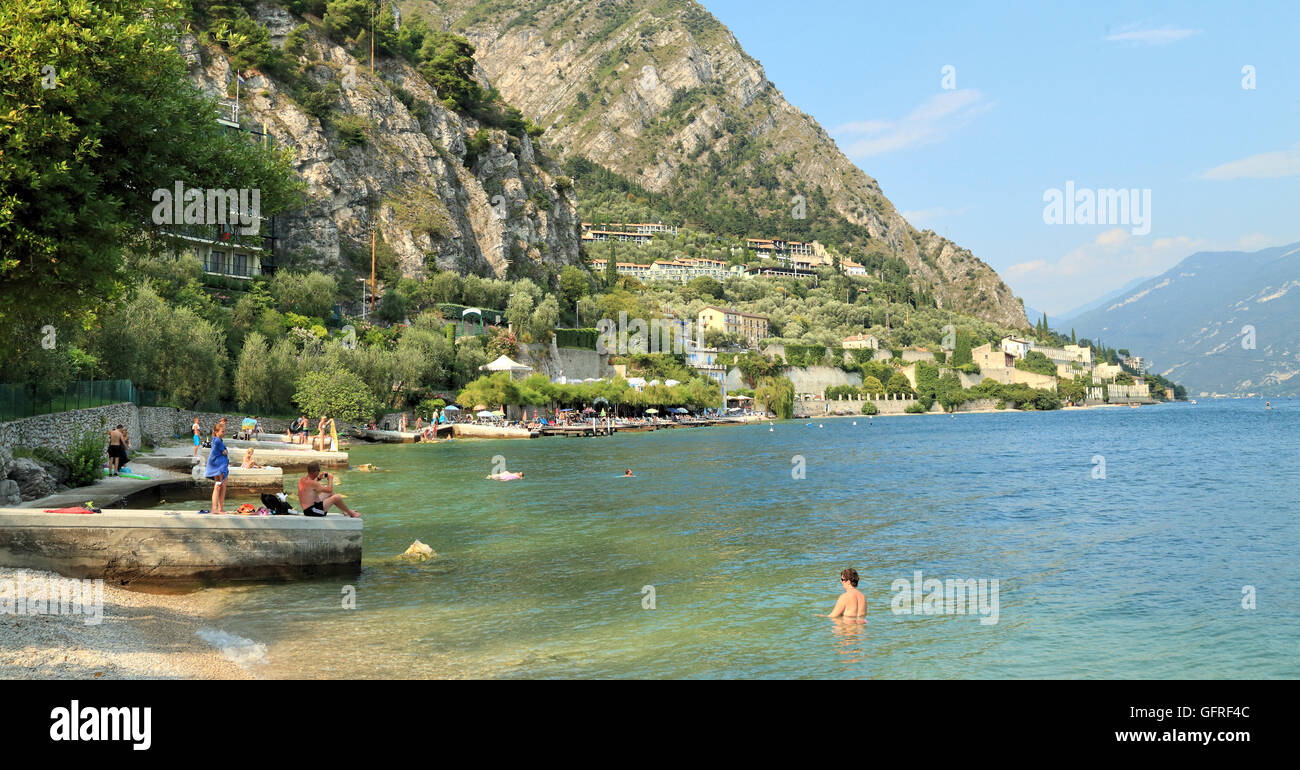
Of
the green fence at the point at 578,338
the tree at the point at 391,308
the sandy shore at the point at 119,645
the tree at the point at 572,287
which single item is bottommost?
the sandy shore at the point at 119,645

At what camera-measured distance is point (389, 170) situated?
84.8 metres

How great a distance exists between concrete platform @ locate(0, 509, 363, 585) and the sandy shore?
0.66 m

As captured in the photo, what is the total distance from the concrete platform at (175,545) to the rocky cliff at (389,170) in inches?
2482

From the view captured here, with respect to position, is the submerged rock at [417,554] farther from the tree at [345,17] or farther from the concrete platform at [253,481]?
the tree at [345,17]

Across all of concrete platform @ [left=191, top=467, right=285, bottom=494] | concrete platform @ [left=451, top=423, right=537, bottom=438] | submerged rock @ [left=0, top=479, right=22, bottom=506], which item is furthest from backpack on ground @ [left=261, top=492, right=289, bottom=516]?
concrete platform @ [left=451, top=423, right=537, bottom=438]

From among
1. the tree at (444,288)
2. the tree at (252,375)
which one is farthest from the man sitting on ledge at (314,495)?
the tree at (444,288)

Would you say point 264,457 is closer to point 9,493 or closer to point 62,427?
point 62,427

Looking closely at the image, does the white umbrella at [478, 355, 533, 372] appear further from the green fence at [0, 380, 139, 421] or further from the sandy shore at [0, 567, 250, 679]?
the sandy shore at [0, 567, 250, 679]

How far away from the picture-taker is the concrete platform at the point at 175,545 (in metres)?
12.5

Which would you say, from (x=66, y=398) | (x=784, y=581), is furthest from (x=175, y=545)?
(x=66, y=398)

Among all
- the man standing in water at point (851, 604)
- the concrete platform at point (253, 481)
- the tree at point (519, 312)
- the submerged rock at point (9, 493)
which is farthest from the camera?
the tree at point (519, 312)

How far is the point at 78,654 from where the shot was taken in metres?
8.97

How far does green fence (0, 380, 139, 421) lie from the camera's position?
66.5 ft

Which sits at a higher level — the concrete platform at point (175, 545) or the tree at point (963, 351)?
the tree at point (963, 351)
